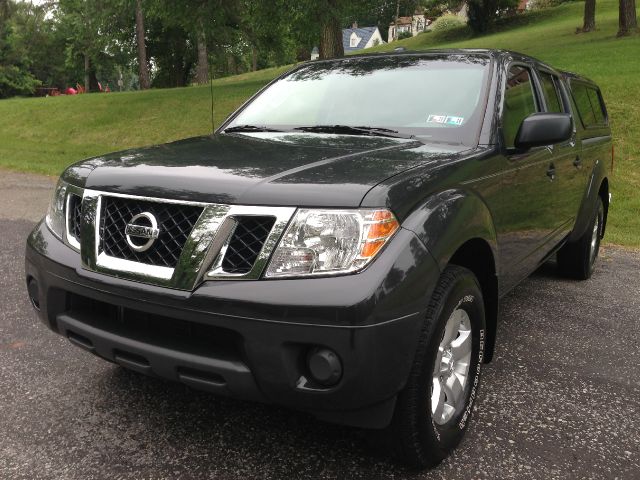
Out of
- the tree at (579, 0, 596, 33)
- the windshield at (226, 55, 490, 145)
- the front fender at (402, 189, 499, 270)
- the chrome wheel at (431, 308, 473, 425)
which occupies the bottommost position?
the chrome wheel at (431, 308, 473, 425)

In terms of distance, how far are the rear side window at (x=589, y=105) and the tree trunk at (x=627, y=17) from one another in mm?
19224

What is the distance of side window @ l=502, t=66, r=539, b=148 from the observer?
3.30m

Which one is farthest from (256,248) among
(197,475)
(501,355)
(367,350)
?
(501,355)

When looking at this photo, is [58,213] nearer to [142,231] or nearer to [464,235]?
[142,231]

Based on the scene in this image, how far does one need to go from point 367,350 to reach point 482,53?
2.33 metres

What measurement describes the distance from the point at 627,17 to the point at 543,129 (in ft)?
75.1

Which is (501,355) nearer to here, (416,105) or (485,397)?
(485,397)

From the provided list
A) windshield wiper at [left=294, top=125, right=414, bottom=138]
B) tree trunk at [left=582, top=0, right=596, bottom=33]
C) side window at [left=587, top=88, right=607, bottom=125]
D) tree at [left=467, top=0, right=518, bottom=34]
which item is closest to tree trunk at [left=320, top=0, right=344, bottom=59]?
side window at [left=587, top=88, right=607, bottom=125]

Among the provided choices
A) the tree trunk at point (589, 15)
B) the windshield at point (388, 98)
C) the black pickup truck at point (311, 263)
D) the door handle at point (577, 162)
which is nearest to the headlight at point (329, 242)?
the black pickup truck at point (311, 263)

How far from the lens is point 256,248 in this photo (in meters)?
2.12

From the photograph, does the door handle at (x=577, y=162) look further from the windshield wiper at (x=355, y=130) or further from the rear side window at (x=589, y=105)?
the windshield wiper at (x=355, y=130)

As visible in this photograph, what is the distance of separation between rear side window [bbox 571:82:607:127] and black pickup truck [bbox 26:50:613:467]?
210cm

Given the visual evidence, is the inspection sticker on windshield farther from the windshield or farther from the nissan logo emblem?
the nissan logo emblem

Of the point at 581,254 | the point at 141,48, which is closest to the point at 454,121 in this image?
the point at 581,254
